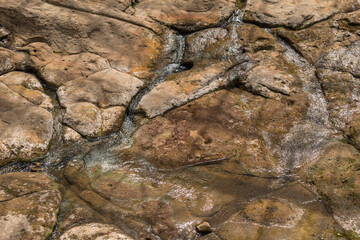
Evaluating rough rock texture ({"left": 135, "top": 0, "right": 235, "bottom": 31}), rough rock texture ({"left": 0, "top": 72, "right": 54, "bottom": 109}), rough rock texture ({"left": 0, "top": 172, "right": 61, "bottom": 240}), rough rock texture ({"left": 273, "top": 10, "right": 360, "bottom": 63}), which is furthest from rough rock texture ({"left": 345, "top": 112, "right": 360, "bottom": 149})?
rough rock texture ({"left": 0, "top": 72, "right": 54, "bottom": 109})

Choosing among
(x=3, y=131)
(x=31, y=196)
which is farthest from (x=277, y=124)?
(x=3, y=131)

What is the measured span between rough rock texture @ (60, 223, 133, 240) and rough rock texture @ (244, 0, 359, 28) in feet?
17.6

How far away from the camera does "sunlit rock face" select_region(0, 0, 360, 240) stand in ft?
14.5

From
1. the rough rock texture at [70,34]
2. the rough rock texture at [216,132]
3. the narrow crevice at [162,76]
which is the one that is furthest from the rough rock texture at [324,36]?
the rough rock texture at [70,34]

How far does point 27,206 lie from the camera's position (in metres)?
4.36

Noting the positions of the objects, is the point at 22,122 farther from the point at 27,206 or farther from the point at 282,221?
the point at 282,221

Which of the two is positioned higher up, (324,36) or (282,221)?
(324,36)

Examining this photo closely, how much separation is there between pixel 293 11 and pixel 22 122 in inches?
226

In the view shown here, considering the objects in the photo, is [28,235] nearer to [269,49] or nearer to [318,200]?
[318,200]

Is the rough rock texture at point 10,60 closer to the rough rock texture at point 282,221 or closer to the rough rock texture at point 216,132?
the rough rock texture at point 216,132

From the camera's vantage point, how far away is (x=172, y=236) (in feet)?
14.0

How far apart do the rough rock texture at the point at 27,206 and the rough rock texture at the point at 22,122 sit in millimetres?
448

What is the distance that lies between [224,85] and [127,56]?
2018mm

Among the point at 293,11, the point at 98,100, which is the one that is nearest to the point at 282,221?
the point at 98,100
